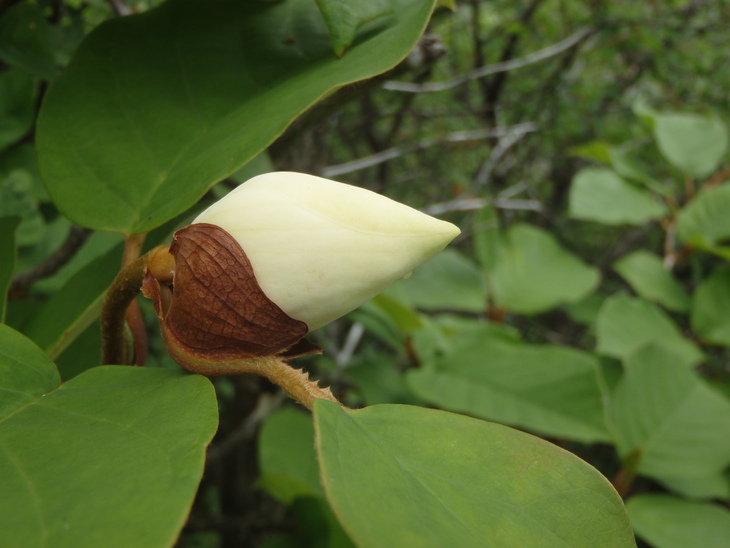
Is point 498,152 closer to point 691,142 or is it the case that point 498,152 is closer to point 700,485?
point 691,142

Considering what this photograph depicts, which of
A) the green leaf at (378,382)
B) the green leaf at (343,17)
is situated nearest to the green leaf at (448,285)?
the green leaf at (378,382)

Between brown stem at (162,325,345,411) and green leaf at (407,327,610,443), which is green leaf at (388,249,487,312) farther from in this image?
brown stem at (162,325,345,411)

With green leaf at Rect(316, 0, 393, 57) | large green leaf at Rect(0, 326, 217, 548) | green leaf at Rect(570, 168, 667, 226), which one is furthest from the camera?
green leaf at Rect(570, 168, 667, 226)

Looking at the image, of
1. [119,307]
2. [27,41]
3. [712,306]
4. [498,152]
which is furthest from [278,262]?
[498,152]

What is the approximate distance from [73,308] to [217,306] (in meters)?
0.17

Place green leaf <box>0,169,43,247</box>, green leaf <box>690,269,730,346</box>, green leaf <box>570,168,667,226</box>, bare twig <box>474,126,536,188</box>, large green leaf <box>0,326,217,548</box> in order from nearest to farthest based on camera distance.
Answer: large green leaf <box>0,326,217,548</box>, green leaf <box>0,169,43,247</box>, green leaf <box>690,269,730,346</box>, green leaf <box>570,168,667,226</box>, bare twig <box>474,126,536,188</box>

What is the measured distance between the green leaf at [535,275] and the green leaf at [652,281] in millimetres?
67

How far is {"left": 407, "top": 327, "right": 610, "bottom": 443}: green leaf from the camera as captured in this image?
0.83 m

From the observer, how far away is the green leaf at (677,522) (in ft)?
2.89

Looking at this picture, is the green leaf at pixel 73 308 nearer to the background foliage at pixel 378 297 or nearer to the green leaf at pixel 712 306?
the background foliage at pixel 378 297

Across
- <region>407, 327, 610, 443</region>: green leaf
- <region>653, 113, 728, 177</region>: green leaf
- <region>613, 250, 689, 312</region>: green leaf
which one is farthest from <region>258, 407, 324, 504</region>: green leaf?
<region>653, 113, 728, 177</region>: green leaf

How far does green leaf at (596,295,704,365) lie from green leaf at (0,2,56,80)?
2.97ft

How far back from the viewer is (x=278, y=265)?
310mm

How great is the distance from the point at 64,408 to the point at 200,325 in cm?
8
